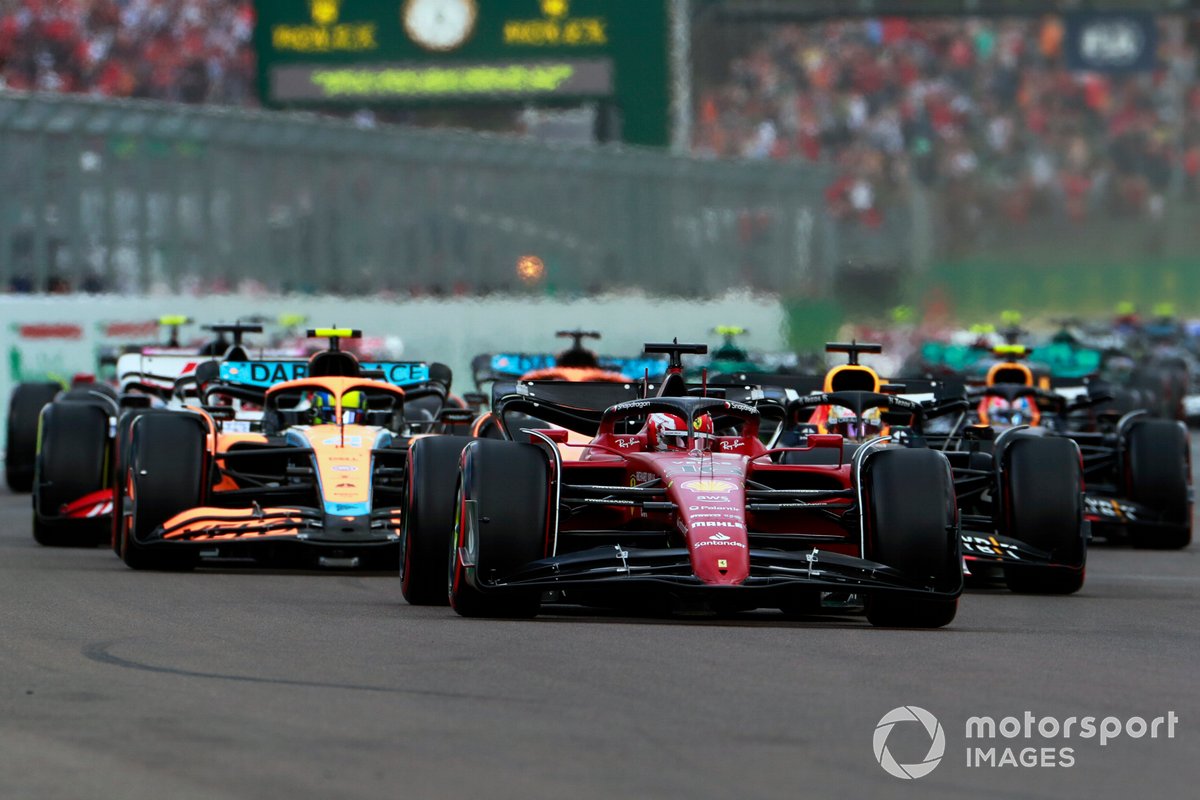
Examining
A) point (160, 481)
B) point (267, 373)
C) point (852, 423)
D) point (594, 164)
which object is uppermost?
point (594, 164)

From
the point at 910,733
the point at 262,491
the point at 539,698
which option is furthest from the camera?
the point at 262,491

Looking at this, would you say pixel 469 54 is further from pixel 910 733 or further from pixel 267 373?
pixel 910 733

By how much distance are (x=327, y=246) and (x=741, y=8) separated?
13.0 meters

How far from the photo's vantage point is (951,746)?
6.82 m

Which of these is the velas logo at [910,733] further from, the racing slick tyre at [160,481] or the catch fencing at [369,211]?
the catch fencing at [369,211]

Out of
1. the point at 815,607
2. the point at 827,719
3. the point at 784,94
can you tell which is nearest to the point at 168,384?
the point at 815,607

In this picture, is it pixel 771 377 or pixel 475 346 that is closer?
pixel 771 377

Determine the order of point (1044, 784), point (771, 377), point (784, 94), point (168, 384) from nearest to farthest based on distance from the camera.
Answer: point (1044, 784)
point (771, 377)
point (168, 384)
point (784, 94)

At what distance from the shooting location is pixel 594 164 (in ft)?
125

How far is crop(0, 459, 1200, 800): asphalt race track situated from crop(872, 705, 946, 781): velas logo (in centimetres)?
3

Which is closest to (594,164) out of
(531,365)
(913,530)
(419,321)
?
(419,321)

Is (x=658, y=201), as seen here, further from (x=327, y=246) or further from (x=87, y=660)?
(x=87, y=660)

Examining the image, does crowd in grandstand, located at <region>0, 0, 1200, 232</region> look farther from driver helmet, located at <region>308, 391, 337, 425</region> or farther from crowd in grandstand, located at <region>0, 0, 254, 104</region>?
driver helmet, located at <region>308, 391, 337, 425</region>

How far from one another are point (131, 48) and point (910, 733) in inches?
1491
